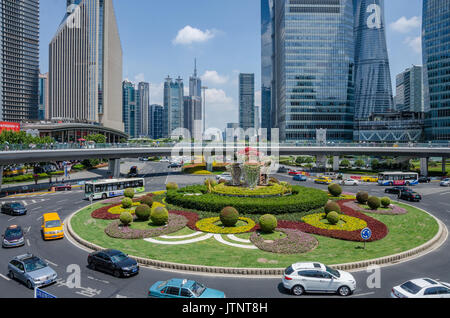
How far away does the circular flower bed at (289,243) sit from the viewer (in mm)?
23691

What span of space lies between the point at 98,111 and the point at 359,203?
17333cm

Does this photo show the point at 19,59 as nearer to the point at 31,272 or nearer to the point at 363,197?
the point at 31,272

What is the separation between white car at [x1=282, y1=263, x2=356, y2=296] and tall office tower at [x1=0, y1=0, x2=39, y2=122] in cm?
20391

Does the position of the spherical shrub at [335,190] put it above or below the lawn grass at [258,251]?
above

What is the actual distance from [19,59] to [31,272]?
672 ft

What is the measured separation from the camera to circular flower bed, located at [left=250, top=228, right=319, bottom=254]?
23.7 meters

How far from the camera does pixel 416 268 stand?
2098cm

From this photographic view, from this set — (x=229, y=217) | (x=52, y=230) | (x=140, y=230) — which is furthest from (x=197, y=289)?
(x=52, y=230)

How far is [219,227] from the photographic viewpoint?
29734 millimetres

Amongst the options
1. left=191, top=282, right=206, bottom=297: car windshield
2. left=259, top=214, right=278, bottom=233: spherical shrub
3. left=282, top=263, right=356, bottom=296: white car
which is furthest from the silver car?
left=259, top=214, right=278, bottom=233: spherical shrub

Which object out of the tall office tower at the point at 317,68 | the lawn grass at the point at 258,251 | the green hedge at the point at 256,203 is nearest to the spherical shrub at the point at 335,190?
the green hedge at the point at 256,203

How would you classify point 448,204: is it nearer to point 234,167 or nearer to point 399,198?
point 399,198

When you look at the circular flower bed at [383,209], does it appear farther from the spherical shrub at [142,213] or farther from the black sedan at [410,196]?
the spherical shrub at [142,213]

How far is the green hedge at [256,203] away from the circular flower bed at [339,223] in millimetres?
1879
